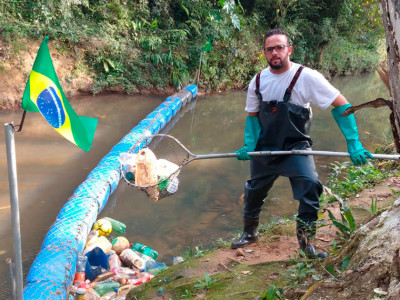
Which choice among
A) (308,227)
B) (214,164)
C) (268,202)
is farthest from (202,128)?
(308,227)

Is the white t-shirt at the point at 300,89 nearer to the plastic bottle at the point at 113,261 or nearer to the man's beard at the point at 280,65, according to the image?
the man's beard at the point at 280,65

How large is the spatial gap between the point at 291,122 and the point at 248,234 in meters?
1.28

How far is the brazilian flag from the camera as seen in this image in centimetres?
257

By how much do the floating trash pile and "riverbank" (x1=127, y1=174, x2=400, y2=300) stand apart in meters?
0.71

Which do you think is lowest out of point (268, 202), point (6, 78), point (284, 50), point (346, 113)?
point (268, 202)

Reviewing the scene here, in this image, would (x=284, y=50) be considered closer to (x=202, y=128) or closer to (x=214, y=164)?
(x=214, y=164)

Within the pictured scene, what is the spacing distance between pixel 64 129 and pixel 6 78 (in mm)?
8923

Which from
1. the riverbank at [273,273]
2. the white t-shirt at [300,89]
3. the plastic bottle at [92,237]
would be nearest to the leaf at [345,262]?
the riverbank at [273,273]

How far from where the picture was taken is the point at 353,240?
9.30 ft

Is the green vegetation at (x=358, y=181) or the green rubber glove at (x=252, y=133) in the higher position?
the green rubber glove at (x=252, y=133)

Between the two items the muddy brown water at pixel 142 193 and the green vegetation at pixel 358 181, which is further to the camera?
the muddy brown water at pixel 142 193

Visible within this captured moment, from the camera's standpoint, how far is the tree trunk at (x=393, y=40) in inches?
86.9

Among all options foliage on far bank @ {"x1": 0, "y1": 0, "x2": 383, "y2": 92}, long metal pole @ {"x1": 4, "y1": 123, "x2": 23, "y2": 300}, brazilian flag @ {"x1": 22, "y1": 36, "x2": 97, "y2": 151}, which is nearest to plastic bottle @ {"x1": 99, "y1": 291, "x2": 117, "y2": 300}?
long metal pole @ {"x1": 4, "y1": 123, "x2": 23, "y2": 300}

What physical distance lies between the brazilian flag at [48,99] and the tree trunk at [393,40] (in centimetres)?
183
